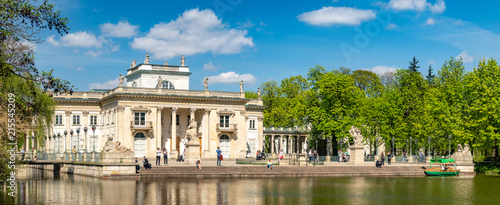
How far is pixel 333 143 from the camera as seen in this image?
72.8m

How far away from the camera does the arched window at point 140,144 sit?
7162cm

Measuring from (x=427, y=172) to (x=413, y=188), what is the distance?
1614 cm

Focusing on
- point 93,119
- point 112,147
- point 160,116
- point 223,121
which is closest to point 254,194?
point 112,147

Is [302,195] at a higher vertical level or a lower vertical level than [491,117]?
lower

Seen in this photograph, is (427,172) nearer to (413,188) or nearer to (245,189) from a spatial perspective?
(413,188)

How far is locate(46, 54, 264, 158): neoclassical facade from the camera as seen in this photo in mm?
71500

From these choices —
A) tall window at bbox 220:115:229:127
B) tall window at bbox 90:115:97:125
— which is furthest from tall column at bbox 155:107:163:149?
tall window at bbox 90:115:97:125

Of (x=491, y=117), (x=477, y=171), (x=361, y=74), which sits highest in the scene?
(x=361, y=74)

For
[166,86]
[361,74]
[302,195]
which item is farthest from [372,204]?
[361,74]

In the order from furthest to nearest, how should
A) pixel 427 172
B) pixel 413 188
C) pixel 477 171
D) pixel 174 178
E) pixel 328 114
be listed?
pixel 328 114 → pixel 477 171 → pixel 427 172 → pixel 174 178 → pixel 413 188

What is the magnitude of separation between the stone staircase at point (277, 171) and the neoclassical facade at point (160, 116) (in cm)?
2466

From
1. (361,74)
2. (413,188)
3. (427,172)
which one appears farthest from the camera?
(361,74)

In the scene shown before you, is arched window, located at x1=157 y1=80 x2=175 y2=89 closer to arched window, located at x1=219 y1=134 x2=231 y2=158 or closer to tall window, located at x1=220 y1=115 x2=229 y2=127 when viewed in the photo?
tall window, located at x1=220 y1=115 x2=229 y2=127

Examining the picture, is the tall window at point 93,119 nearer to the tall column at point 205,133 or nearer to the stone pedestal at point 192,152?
the tall column at point 205,133
